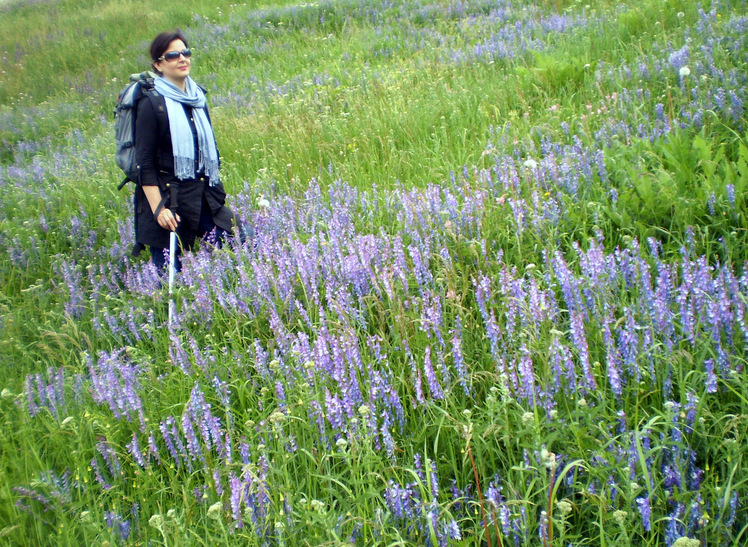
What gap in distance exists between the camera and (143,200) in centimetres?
429

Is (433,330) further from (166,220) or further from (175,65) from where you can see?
(175,65)

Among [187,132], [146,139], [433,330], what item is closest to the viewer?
[433,330]

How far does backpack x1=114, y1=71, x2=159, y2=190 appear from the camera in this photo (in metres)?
4.04

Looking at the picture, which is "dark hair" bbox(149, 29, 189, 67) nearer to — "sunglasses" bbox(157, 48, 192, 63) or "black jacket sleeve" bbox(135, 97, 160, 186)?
"sunglasses" bbox(157, 48, 192, 63)

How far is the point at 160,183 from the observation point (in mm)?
4207

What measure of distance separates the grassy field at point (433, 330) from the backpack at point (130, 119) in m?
0.84

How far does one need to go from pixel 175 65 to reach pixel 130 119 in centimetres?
54

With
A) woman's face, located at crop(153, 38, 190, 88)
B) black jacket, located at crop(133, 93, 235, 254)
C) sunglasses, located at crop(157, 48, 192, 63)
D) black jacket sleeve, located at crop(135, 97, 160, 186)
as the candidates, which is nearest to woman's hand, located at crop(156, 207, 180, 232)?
black jacket, located at crop(133, 93, 235, 254)

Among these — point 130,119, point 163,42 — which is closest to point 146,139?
point 130,119

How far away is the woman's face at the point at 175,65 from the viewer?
4.09 meters

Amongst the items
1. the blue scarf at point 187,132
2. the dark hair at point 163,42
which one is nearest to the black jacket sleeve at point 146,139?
the blue scarf at point 187,132

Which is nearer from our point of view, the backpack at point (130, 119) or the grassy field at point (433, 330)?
the grassy field at point (433, 330)

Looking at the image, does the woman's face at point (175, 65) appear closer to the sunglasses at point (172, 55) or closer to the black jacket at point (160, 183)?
the sunglasses at point (172, 55)

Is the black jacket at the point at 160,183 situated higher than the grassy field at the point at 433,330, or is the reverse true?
the black jacket at the point at 160,183
